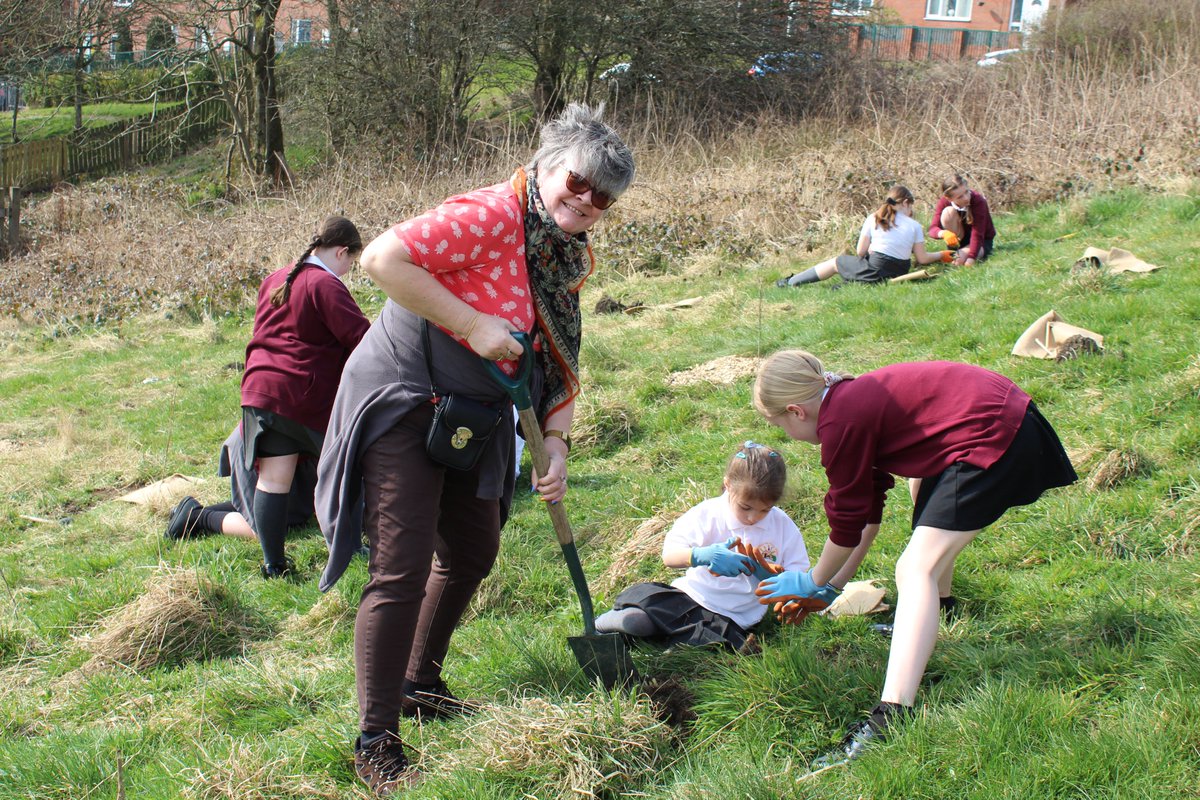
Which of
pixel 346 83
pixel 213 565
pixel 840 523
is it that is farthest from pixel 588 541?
pixel 346 83

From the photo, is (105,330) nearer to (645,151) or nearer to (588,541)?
(645,151)

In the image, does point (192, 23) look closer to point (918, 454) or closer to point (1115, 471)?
point (1115, 471)

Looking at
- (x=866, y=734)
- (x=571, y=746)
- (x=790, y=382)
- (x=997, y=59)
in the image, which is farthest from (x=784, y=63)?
(x=571, y=746)

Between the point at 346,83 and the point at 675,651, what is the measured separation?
62.0 ft

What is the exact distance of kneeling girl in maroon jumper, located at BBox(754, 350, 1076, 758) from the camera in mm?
2977

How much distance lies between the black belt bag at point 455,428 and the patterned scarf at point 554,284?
373mm

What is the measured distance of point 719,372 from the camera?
7.25m

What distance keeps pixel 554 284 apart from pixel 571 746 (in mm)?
1372

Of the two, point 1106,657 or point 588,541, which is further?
point 588,541

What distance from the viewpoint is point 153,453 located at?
7.46 meters

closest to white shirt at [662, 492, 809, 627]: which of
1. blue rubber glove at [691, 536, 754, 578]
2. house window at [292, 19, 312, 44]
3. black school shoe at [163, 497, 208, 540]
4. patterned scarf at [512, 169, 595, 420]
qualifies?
blue rubber glove at [691, 536, 754, 578]

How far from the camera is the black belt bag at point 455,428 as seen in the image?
2.92 metres

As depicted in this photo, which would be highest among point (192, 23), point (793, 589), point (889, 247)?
point (192, 23)

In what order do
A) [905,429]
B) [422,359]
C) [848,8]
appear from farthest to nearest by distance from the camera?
[848,8]
[905,429]
[422,359]
